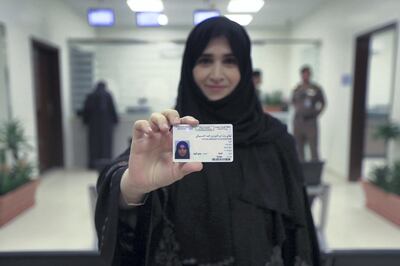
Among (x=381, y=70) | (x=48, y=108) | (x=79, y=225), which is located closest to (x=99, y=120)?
(x=48, y=108)

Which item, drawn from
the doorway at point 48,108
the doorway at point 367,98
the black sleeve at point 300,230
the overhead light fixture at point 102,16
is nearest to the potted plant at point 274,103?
the doorway at point 367,98

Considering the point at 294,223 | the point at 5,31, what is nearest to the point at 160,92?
the point at 5,31

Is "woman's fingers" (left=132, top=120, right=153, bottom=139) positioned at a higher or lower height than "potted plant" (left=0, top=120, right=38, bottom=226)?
higher

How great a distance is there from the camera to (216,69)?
73cm

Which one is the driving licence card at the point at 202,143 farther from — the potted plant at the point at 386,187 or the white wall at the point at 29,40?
the white wall at the point at 29,40

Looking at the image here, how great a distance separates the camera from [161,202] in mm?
672

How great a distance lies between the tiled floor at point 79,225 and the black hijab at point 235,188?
1.55 metres

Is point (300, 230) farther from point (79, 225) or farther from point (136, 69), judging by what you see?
point (136, 69)

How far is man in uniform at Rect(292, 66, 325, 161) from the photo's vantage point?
412 cm

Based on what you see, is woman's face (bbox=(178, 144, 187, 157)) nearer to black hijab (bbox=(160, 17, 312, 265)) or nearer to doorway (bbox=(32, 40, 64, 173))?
black hijab (bbox=(160, 17, 312, 265))

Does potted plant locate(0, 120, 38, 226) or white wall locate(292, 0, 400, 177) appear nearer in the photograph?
potted plant locate(0, 120, 38, 226)

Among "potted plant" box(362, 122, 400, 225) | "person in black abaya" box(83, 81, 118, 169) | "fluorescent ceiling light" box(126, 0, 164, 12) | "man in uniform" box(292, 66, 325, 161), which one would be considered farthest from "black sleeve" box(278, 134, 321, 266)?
"person in black abaya" box(83, 81, 118, 169)

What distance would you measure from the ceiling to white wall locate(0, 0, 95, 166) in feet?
1.11

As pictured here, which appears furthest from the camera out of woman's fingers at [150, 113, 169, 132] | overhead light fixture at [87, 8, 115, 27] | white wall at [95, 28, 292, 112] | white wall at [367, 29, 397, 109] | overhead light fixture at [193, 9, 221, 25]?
white wall at [367, 29, 397, 109]
